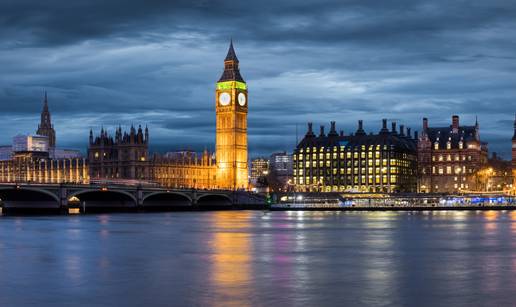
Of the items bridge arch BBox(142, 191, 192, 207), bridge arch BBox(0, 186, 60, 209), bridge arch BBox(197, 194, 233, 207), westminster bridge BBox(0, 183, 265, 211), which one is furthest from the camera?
bridge arch BBox(197, 194, 233, 207)

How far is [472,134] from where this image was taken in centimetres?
18125

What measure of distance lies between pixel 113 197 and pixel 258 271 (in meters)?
99.3

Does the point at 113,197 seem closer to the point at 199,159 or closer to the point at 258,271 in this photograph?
the point at 199,159

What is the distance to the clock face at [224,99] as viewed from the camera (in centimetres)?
18888

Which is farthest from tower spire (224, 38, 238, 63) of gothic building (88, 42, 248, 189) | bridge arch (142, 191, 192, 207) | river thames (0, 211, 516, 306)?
river thames (0, 211, 516, 306)

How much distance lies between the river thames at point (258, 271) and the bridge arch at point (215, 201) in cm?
9440

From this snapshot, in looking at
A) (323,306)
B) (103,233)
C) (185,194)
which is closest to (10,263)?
(323,306)

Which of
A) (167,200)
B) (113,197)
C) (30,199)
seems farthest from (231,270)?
(167,200)

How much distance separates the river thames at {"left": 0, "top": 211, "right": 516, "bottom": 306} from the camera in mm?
26250

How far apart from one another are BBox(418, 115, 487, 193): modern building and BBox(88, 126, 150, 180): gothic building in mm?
59714

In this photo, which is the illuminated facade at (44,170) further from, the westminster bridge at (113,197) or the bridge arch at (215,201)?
the bridge arch at (215,201)

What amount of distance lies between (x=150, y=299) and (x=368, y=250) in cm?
2102

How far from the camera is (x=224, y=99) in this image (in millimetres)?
189875

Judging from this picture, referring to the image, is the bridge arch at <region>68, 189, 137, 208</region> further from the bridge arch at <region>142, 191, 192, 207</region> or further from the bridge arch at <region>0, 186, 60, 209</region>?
the bridge arch at <region>142, 191, 192, 207</region>
